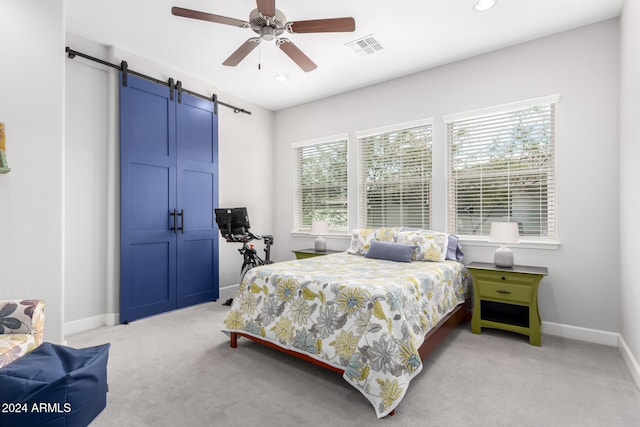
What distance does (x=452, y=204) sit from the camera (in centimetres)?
389

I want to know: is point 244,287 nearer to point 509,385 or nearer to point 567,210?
point 509,385

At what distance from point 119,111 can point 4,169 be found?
166cm

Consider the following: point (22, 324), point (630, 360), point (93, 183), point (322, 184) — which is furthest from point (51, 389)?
point (322, 184)

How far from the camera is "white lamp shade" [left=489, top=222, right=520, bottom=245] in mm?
3127

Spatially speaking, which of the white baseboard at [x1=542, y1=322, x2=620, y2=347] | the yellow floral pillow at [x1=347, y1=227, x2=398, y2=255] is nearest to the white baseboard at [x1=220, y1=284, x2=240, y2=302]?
the yellow floral pillow at [x1=347, y1=227, x2=398, y2=255]

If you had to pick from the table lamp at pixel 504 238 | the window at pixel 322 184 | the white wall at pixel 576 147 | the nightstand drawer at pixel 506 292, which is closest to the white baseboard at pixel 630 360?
the white wall at pixel 576 147

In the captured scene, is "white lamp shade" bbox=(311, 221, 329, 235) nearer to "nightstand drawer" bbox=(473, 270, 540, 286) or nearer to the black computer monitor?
the black computer monitor

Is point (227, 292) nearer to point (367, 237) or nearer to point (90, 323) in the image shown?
point (90, 323)

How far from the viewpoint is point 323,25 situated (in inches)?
94.5

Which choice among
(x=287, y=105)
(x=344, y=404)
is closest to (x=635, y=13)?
(x=344, y=404)

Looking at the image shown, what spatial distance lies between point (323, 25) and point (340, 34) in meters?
0.96

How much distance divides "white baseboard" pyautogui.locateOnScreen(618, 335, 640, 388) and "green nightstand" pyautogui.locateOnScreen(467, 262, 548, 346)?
578mm

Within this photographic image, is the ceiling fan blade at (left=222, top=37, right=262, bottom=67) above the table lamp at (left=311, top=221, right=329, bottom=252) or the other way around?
above

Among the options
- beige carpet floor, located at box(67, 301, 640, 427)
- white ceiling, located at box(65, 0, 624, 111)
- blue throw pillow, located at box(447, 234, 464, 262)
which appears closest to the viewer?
beige carpet floor, located at box(67, 301, 640, 427)
